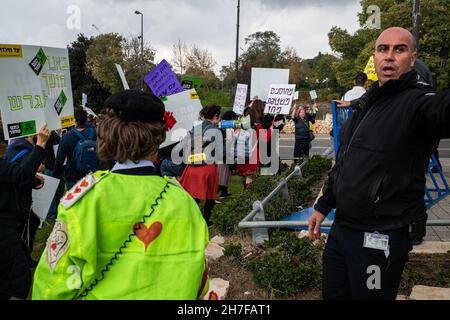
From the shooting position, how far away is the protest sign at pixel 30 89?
13.5ft

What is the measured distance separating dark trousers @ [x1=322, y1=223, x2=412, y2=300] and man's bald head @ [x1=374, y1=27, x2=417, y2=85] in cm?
78

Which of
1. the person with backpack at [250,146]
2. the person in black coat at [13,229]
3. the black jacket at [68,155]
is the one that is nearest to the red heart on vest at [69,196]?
the person in black coat at [13,229]

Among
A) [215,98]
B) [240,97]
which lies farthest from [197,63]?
[240,97]

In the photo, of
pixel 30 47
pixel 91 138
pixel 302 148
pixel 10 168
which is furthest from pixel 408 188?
pixel 302 148

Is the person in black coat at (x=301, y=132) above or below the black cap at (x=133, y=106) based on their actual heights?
below

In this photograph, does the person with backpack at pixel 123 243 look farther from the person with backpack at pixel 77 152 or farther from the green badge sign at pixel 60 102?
the person with backpack at pixel 77 152

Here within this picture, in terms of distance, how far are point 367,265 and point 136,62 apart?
103 ft

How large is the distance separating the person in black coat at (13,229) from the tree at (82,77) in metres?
41.1

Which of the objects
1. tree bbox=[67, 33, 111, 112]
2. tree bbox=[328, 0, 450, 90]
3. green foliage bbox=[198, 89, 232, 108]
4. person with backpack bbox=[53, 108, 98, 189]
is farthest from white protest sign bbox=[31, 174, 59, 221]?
tree bbox=[67, 33, 111, 112]

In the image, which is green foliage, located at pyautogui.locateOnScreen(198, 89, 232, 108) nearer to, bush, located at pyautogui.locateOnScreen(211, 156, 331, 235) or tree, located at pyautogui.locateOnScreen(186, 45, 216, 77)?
tree, located at pyautogui.locateOnScreen(186, 45, 216, 77)

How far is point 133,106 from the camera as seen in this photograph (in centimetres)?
169

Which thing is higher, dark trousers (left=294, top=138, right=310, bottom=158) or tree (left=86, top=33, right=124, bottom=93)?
tree (left=86, top=33, right=124, bottom=93)

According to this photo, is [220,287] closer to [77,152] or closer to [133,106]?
[133,106]

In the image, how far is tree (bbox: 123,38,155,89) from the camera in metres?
30.9
